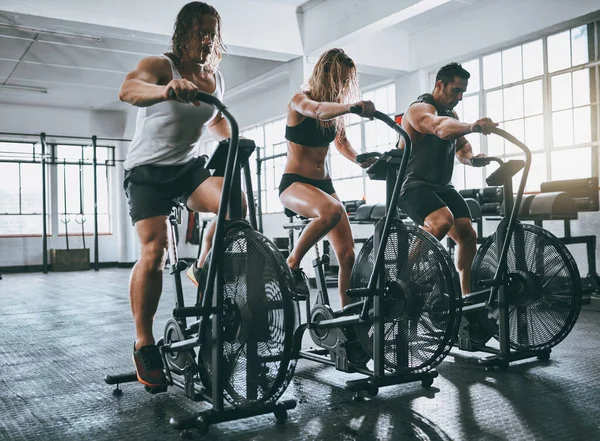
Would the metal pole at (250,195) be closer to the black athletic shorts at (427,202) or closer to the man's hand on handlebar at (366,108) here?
the man's hand on handlebar at (366,108)

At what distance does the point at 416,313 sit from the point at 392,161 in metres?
0.62

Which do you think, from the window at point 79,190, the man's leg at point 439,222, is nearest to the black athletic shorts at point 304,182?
the man's leg at point 439,222

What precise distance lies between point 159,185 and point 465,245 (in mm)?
1690

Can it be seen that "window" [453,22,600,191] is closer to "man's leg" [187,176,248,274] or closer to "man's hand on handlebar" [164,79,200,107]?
"man's leg" [187,176,248,274]

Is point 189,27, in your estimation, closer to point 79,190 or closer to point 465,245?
point 465,245

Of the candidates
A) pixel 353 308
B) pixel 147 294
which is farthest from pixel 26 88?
pixel 353 308

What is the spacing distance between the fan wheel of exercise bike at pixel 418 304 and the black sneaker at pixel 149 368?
0.83 meters

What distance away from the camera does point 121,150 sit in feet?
44.3

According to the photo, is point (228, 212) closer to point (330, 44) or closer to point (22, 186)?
point (330, 44)

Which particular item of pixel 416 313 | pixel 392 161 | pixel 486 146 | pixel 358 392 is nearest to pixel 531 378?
pixel 416 313

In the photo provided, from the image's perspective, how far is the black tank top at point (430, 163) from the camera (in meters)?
3.04

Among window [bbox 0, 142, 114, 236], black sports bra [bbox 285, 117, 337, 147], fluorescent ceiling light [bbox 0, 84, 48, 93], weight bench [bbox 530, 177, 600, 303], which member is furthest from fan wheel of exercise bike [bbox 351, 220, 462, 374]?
window [bbox 0, 142, 114, 236]

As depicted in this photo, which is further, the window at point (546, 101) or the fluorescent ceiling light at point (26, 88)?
the fluorescent ceiling light at point (26, 88)

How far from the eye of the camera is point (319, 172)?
2.81 meters
